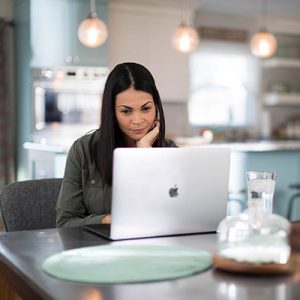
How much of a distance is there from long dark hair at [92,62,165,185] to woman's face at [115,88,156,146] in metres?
0.02

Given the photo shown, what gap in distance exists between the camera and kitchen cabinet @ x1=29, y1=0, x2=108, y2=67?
541 cm

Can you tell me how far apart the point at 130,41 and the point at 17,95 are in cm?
133

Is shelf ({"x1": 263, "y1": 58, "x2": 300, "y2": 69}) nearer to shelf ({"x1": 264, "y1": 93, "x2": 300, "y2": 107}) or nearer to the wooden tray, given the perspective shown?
shelf ({"x1": 264, "y1": 93, "x2": 300, "y2": 107})

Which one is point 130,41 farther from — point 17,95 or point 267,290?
point 267,290

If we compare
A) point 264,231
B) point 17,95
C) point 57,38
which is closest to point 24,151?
point 17,95

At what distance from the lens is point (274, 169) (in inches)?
184

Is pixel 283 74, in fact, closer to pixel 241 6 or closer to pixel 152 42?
pixel 241 6

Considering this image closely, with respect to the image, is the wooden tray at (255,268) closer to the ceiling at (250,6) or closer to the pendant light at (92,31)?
the pendant light at (92,31)

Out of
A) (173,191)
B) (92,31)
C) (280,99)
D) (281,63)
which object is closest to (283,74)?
(281,63)

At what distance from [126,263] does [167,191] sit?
12.8 inches

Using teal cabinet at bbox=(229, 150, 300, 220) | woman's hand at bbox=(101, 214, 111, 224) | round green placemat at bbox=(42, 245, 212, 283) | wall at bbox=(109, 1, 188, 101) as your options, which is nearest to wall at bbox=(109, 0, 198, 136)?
wall at bbox=(109, 1, 188, 101)

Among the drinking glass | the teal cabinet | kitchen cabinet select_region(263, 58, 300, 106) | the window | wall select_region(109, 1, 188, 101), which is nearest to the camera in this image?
the drinking glass

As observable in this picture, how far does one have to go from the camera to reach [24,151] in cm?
550

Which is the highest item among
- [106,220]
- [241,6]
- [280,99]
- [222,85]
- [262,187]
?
[241,6]
